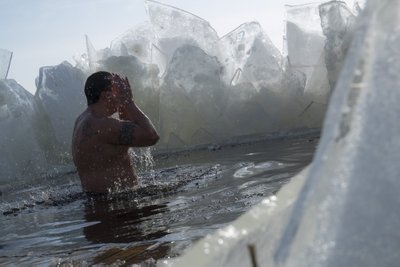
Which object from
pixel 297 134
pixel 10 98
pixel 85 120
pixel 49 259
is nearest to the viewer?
pixel 49 259

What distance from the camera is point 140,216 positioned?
447cm

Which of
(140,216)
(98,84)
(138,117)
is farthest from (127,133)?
(140,216)

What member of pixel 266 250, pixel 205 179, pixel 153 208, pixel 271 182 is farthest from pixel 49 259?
pixel 205 179

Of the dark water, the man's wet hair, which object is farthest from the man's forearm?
the dark water

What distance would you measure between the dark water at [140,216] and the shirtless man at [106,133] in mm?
222

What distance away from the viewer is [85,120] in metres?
5.84

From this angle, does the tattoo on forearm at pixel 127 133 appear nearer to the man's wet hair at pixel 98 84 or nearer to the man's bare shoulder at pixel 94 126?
the man's bare shoulder at pixel 94 126

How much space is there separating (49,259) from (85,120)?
2708mm

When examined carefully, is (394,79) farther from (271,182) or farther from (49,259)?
(271,182)

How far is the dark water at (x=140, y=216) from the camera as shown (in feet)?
10.7

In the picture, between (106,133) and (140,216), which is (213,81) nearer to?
(106,133)

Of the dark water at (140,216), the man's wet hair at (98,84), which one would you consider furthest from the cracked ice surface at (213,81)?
the man's wet hair at (98,84)

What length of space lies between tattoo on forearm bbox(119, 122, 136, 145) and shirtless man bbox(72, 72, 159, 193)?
0.4 inches

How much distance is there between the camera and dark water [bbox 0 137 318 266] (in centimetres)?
326
